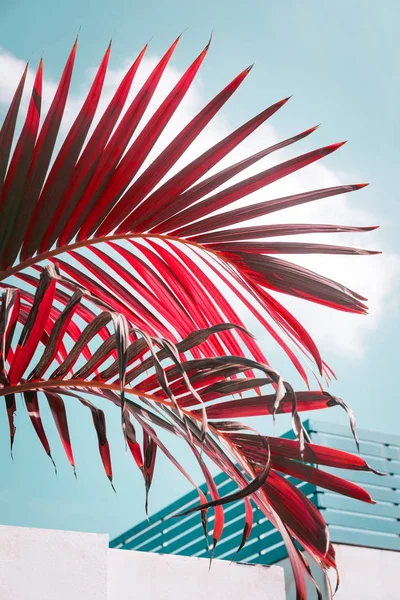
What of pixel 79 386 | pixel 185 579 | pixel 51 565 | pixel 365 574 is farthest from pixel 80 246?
pixel 365 574

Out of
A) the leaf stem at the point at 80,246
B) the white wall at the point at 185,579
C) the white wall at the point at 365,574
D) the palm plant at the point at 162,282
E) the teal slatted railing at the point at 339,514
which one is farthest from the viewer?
the teal slatted railing at the point at 339,514

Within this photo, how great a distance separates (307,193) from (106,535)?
130 inches

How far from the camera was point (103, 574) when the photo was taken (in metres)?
4.11

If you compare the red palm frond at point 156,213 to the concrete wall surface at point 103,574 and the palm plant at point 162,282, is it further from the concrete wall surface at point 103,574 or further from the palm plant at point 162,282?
the concrete wall surface at point 103,574

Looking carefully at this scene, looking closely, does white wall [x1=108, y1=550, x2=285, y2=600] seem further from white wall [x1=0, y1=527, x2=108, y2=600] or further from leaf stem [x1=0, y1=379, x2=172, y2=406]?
leaf stem [x1=0, y1=379, x2=172, y2=406]

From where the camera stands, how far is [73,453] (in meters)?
1.43

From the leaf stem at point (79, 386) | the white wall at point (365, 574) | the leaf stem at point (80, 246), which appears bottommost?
the white wall at point (365, 574)

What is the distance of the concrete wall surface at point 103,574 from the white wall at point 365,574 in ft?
3.12

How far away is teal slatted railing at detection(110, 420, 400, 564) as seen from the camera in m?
5.97

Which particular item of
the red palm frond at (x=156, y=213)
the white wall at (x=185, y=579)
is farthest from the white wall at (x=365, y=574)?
the red palm frond at (x=156, y=213)

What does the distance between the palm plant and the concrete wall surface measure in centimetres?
270

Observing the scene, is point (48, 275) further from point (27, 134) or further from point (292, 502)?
point (292, 502)

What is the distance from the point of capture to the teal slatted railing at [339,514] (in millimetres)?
5973

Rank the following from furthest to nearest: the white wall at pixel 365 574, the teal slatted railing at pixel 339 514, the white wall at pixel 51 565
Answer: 1. the teal slatted railing at pixel 339 514
2. the white wall at pixel 365 574
3. the white wall at pixel 51 565
